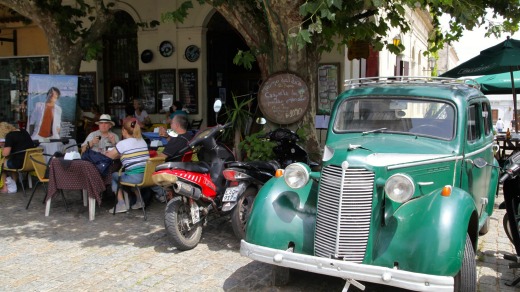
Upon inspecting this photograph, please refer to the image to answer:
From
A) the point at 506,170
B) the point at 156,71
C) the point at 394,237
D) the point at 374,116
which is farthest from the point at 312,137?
the point at 156,71

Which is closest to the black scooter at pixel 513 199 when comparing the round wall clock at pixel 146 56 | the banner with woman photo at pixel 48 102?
the banner with woman photo at pixel 48 102

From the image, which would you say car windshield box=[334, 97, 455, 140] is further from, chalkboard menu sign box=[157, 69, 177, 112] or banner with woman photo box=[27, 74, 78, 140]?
chalkboard menu sign box=[157, 69, 177, 112]

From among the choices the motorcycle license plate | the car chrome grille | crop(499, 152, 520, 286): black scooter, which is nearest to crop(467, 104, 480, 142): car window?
crop(499, 152, 520, 286): black scooter

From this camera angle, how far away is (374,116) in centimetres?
487

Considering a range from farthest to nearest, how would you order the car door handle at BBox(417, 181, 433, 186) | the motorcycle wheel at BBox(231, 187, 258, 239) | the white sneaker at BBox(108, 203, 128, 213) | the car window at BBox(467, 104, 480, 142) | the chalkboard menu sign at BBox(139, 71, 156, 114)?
the chalkboard menu sign at BBox(139, 71, 156, 114) < the white sneaker at BBox(108, 203, 128, 213) < the motorcycle wheel at BBox(231, 187, 258, 239) < the car window at BBox(467, 104, 480, 142) < the car door handle at BBox(417, 181, 433, 186)

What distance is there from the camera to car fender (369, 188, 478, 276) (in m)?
3.39

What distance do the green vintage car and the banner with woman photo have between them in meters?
6.03

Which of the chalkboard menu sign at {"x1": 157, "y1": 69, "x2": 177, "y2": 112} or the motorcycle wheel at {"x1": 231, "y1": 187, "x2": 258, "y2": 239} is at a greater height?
the chalkboard menu sign at {"x1": 157, "y1": 69, "x2": 177, "y2": 112}

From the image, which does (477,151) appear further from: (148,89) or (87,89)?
(87,89)

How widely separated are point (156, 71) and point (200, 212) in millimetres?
8260

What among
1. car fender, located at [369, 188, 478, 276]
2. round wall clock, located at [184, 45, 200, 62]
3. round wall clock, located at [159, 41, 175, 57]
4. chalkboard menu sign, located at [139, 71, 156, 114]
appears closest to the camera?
car fender, located at [369, 188, 478, 276]

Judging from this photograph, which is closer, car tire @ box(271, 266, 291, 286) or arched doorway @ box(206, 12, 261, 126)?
car tire @ box(271, 266, 291, 286)

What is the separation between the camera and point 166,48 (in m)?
12.9

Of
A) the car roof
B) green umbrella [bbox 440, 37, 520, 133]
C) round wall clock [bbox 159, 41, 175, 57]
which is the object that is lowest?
the car roof
